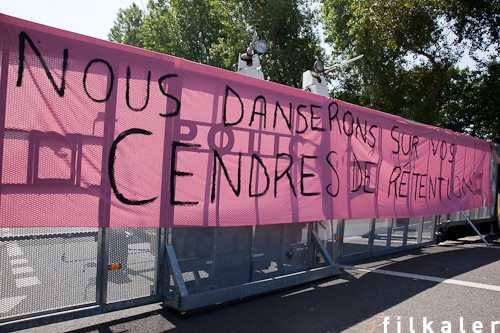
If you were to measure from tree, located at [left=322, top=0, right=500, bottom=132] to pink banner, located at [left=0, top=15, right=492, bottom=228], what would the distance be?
11.8 m

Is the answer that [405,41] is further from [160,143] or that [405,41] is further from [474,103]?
[160,143]

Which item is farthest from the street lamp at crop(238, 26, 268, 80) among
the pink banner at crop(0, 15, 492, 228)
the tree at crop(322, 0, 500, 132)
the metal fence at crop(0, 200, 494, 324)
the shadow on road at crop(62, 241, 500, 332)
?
the tree at crop(322, 0, 500, 132)

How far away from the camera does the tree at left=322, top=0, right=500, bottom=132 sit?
16828 mm

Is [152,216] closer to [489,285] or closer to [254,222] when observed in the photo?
[254,222]

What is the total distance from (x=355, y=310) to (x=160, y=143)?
125 inches

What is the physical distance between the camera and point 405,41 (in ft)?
57.1

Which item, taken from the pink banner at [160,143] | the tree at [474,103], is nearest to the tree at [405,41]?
the tree at [474,103]

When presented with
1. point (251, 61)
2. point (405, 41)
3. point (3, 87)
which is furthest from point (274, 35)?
point (3, 87)

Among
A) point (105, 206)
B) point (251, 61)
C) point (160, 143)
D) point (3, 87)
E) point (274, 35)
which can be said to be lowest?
point (105, 206)

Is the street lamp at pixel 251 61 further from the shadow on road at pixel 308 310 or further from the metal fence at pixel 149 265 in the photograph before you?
the shadow on road at pixel 308 310

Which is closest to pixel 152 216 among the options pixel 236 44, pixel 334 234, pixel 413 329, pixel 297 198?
pixel 297 198

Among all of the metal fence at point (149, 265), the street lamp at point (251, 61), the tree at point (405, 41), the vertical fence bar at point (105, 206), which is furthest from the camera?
the tree at point (405, 41)

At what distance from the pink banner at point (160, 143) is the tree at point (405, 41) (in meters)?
11.8

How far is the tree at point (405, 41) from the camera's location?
16.8m
